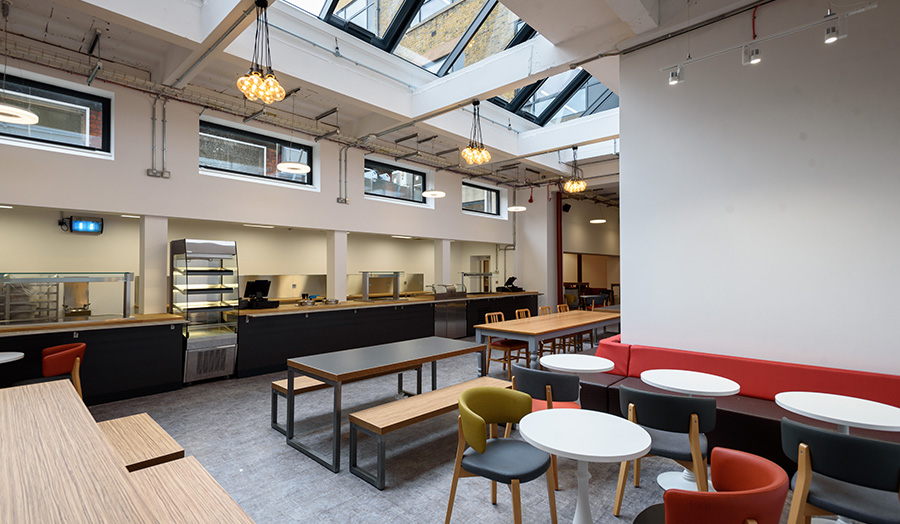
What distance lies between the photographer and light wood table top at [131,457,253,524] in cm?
139

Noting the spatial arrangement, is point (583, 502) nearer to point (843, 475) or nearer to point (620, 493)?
point (620, 493)

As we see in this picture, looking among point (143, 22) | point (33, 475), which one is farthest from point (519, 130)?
point (33, 475)

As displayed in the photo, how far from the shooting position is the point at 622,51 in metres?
4.21

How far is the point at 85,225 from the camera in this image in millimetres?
5773

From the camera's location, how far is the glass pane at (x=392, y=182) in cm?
812

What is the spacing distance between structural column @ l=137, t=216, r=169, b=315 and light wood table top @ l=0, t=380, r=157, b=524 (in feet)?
13.4

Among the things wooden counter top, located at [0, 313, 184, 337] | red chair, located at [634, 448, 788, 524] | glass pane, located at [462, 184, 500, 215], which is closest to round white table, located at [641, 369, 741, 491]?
red chair, located at [634, 448, 788, 524]

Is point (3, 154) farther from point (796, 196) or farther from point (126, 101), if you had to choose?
point (796, 196)

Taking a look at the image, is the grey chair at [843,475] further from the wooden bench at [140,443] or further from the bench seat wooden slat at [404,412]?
the wooden bench at [140,443]

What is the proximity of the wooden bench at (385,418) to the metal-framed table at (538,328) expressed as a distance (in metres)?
1.80

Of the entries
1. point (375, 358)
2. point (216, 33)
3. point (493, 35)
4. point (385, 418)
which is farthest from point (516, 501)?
point (493, 35)

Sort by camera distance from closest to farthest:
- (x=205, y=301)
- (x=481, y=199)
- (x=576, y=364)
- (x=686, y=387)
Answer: (x=686, y=387) < (x=576, y=364) < (x=205, y=301) < (x=481, y=199)

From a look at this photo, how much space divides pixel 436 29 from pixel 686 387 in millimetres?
5404

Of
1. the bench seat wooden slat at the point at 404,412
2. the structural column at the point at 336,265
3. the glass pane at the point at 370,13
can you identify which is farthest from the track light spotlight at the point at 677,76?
the structural column at the point at 336,265
